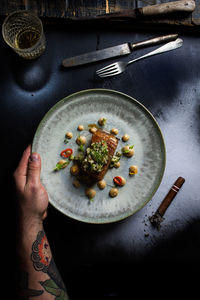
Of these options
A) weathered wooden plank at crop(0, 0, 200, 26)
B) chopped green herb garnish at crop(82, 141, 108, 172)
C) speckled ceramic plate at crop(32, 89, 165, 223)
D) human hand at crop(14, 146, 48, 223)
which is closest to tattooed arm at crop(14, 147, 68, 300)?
human hand at crop(14, 146, 48, 223)

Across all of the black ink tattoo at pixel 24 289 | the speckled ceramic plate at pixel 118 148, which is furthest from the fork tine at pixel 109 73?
the black ink tattoo at pixel 24 289

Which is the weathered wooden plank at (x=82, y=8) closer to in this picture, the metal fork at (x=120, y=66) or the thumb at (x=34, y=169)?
the metal fork at (x=120, y=66)

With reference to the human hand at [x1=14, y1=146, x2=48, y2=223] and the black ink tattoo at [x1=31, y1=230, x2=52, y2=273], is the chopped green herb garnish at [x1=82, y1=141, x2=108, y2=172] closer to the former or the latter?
the human hand at [x1=14, y1=146, x2=48, y2=223]

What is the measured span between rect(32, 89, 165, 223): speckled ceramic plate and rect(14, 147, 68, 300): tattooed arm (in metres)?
0.14

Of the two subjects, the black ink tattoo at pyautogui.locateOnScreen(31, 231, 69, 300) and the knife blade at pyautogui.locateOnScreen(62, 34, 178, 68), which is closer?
the black ink tattoo at pyautogui.locateOnScreen(31, 231, 69, 300)

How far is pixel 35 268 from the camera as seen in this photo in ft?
6.24

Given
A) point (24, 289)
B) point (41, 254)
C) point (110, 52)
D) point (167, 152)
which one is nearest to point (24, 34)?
point (110, 52)

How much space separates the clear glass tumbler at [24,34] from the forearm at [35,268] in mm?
1503

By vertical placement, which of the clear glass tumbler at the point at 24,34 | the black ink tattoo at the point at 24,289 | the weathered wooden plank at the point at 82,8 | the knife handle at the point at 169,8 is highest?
the knife handle at the point at 169,8

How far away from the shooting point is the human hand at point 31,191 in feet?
6.18

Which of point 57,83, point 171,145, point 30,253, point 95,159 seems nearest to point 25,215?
point 30,253

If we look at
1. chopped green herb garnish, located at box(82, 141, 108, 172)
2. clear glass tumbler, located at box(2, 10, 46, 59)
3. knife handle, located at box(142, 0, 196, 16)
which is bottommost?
chopped green herb garnish, located at box(82, 141, 108, 172)

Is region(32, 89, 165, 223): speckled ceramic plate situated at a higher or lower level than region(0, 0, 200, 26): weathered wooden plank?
lower

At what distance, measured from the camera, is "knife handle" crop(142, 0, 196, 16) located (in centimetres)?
219
